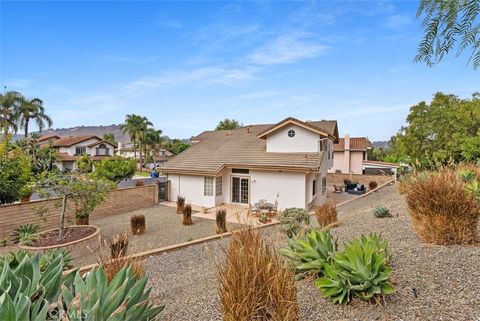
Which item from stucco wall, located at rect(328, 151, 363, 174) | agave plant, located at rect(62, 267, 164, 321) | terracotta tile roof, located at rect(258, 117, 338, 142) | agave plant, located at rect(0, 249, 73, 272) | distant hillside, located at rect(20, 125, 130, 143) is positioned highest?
distant hillside, located at rect(20, 125, 130, 143)

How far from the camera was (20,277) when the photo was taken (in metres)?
2.34

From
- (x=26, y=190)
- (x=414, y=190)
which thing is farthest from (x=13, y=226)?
(x=414, y=190)

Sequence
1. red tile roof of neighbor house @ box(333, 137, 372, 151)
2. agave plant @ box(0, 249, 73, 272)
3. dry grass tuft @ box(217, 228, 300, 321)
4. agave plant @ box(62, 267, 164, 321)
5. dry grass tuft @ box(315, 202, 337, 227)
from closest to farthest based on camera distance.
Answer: agave plant @ box(62, 267, 164, 321)
dry grass tuft @ box(217, 228, 300, 321)
agave plant @ box(0, 249, 73, 272)
dry grass tuft @ box(315, 202, 337, 227)
red tile roof of neighbor house @ box(333, 137, 372, 151)

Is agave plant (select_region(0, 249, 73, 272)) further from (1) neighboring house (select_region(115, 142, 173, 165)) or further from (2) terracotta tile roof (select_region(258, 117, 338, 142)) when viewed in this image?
(1) neighboring house (select_region(115, 142, 173, 165))

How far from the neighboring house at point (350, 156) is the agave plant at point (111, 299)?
98.4 feet

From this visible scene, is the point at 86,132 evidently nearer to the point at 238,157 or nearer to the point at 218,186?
the point at 218,186

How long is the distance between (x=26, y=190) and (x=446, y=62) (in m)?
13.9

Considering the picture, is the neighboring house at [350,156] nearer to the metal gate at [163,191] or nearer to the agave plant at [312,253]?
the metal gate at [163,191]

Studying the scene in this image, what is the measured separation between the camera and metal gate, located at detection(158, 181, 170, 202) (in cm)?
1828

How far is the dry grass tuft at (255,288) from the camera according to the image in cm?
238

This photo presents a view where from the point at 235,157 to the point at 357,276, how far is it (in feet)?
47.9

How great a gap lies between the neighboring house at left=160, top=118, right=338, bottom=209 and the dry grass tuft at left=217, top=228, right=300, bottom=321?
483 inches

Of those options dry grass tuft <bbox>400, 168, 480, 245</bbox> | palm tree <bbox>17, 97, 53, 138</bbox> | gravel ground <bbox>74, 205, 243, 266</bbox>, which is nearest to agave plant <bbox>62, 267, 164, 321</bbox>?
dry grass tuft <bbox>400, 168, 480, 245</bbox>

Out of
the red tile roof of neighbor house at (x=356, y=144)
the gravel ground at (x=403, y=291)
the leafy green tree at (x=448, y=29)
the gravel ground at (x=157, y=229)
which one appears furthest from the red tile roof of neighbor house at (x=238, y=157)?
the red tile roof of neighbor house at (x=356, y=144)
